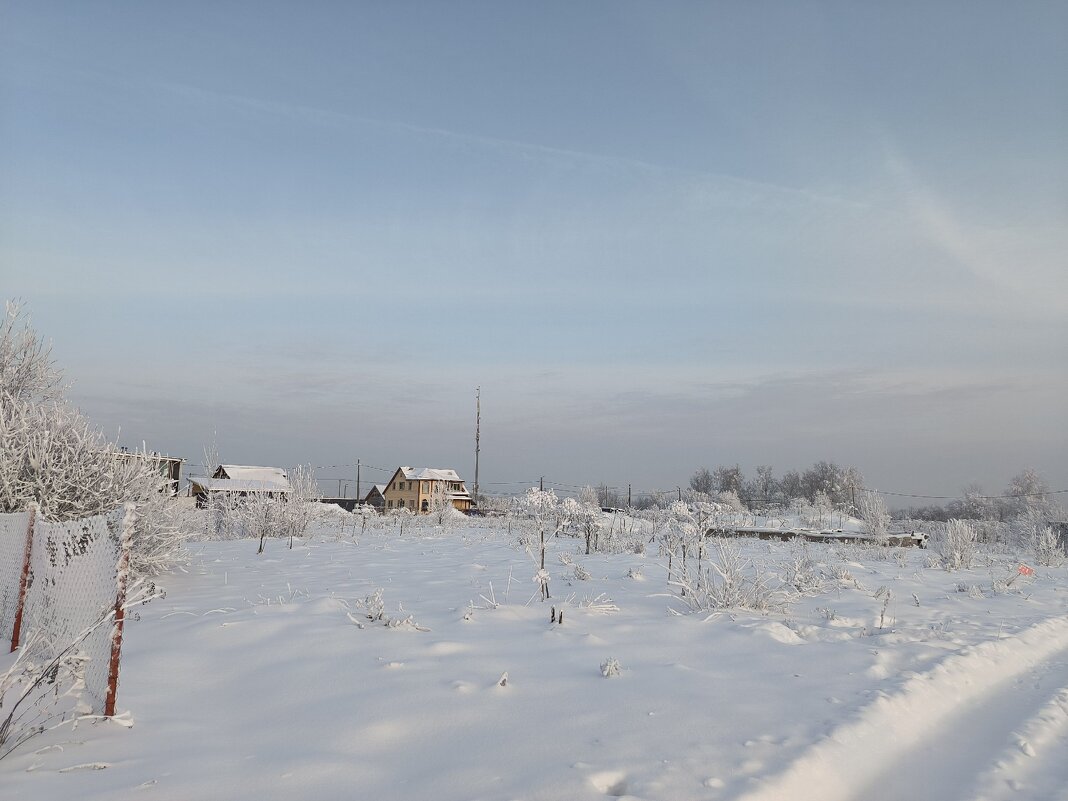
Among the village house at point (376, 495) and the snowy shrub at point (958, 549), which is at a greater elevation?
the village house at point (376, 495)

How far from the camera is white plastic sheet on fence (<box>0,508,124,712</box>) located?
363 cm

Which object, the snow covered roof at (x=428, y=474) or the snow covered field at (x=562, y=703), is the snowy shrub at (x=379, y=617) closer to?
the snow covered field at (x=562, y=703)

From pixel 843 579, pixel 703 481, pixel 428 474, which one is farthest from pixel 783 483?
pixel 843 579

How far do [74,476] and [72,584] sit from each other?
359 centimetres

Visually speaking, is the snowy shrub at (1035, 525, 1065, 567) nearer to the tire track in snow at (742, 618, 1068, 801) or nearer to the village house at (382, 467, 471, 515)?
the tire track in snow at (742, 618, 1068, 801)

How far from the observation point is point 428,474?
2534 inches

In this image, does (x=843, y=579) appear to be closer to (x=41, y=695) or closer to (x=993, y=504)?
(x=41, y=695)

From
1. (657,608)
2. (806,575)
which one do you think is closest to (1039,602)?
(806,575)

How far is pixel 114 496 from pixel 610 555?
7.10m

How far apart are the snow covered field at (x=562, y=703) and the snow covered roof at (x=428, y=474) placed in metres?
57.2

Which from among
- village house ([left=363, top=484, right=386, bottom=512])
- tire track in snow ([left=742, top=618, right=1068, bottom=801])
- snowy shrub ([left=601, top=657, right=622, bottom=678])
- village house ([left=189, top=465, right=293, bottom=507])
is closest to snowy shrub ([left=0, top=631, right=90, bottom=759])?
snowy shrub ([left=601, top=657, right=622, bottom=678])

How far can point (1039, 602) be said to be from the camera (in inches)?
Result: 327

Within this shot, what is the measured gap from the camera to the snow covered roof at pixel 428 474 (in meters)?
63.8

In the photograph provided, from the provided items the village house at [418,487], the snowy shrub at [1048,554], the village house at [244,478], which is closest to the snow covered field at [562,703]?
the snowy shrub at [1048,554]
